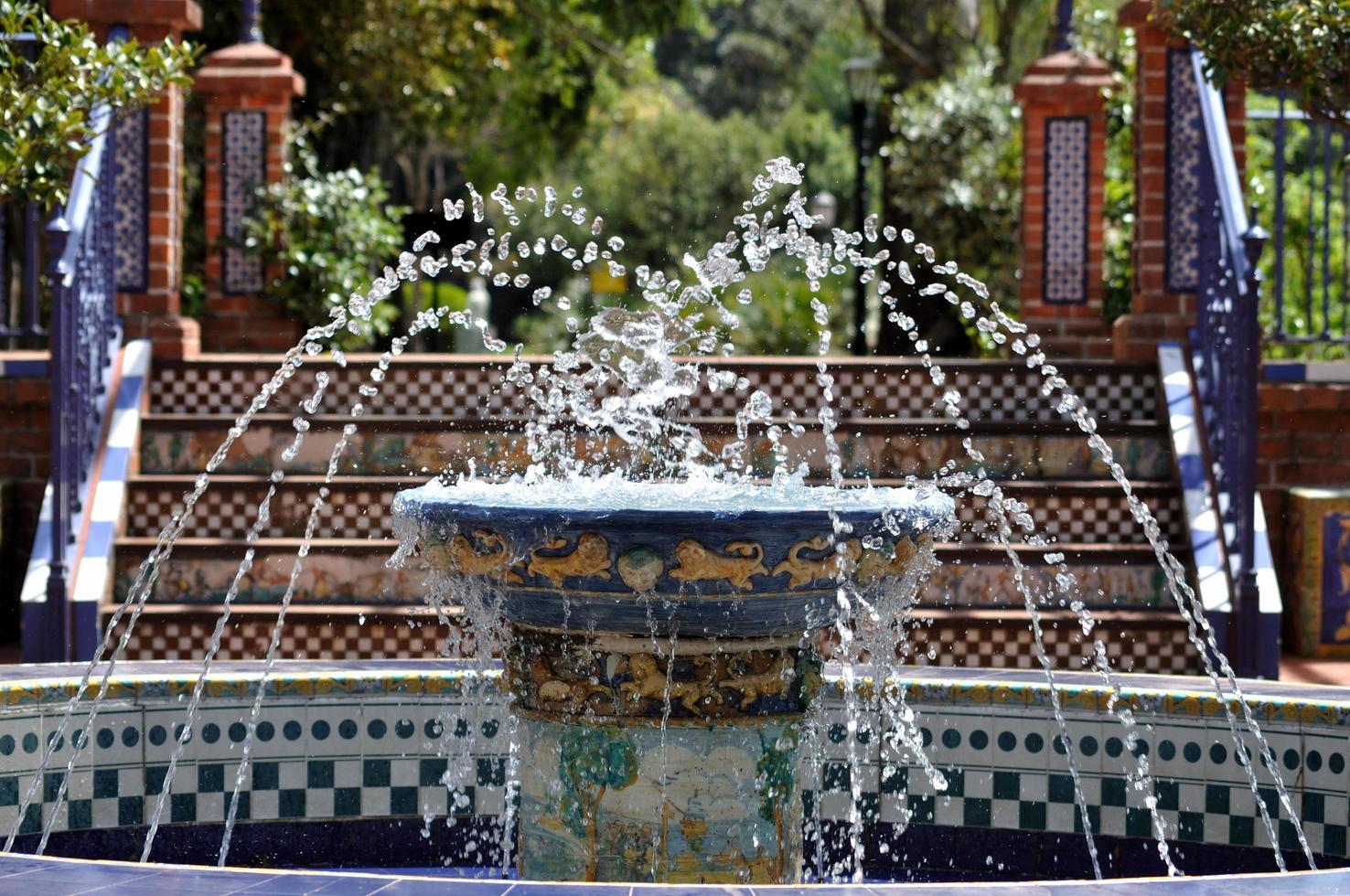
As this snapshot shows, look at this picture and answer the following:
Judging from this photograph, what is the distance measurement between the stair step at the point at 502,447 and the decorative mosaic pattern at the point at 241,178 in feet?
8.30

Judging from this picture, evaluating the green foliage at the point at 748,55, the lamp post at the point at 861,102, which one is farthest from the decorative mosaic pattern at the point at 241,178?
the green foliage at the point at 748,55

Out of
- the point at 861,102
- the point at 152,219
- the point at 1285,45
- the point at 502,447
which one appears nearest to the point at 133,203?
the point at 152,219

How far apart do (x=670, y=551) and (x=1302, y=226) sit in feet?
36.1

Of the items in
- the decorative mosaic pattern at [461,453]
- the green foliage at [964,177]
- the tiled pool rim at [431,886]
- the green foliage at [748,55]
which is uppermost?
the green foliage at [748,55]

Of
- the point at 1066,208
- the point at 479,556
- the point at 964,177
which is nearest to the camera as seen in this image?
the point at 479,556

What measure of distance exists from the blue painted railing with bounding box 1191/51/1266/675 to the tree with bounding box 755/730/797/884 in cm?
349

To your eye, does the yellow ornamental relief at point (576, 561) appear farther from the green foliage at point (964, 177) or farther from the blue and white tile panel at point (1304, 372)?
the green foliage at point (964, 177)

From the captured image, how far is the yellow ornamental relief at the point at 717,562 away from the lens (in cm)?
379

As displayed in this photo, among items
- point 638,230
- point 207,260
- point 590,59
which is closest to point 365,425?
point 207,260

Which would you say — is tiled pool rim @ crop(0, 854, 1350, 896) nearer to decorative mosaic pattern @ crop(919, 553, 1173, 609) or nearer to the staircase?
the staircase

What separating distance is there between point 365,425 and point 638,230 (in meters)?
30.4

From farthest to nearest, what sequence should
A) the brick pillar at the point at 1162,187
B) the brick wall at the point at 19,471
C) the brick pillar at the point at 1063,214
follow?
1. the brick pillar at the point at 1063,214
2. the brick pillar at the point at 1162,187
3. the brick wall at the point at 19,471

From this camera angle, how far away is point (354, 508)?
7922mm

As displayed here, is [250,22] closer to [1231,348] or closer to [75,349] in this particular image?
[75,349]
